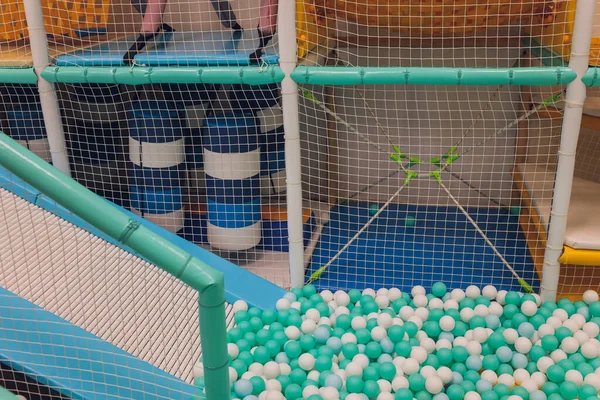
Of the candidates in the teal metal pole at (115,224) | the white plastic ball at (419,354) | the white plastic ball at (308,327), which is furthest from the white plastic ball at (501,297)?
the teal metal pole at (115,224)

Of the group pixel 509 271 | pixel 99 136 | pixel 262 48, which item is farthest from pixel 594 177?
pixel 99 136

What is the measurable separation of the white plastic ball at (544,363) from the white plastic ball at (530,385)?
→ 118 mm

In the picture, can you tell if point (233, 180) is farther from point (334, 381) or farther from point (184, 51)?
point (334, 381)

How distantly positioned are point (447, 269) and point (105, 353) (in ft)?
6.12

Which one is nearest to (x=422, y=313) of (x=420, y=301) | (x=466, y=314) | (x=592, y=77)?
(x=420, y=301)

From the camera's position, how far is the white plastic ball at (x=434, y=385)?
2.63 m

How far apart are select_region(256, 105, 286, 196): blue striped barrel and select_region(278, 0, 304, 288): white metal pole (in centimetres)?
36

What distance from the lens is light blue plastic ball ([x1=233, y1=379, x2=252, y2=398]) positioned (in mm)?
2652

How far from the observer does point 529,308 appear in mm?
3068

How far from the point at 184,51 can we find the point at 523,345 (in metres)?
2.10

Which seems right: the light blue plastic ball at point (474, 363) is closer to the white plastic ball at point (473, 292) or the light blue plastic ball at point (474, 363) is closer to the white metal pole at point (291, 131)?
the white plastic ball at point (473, 292)

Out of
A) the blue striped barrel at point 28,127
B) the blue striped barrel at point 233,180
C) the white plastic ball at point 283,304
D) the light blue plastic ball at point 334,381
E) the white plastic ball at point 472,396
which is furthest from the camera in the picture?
the blue striped barrel at point 28,127

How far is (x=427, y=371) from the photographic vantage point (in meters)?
2.72

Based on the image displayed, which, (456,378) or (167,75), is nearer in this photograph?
(456,378)
